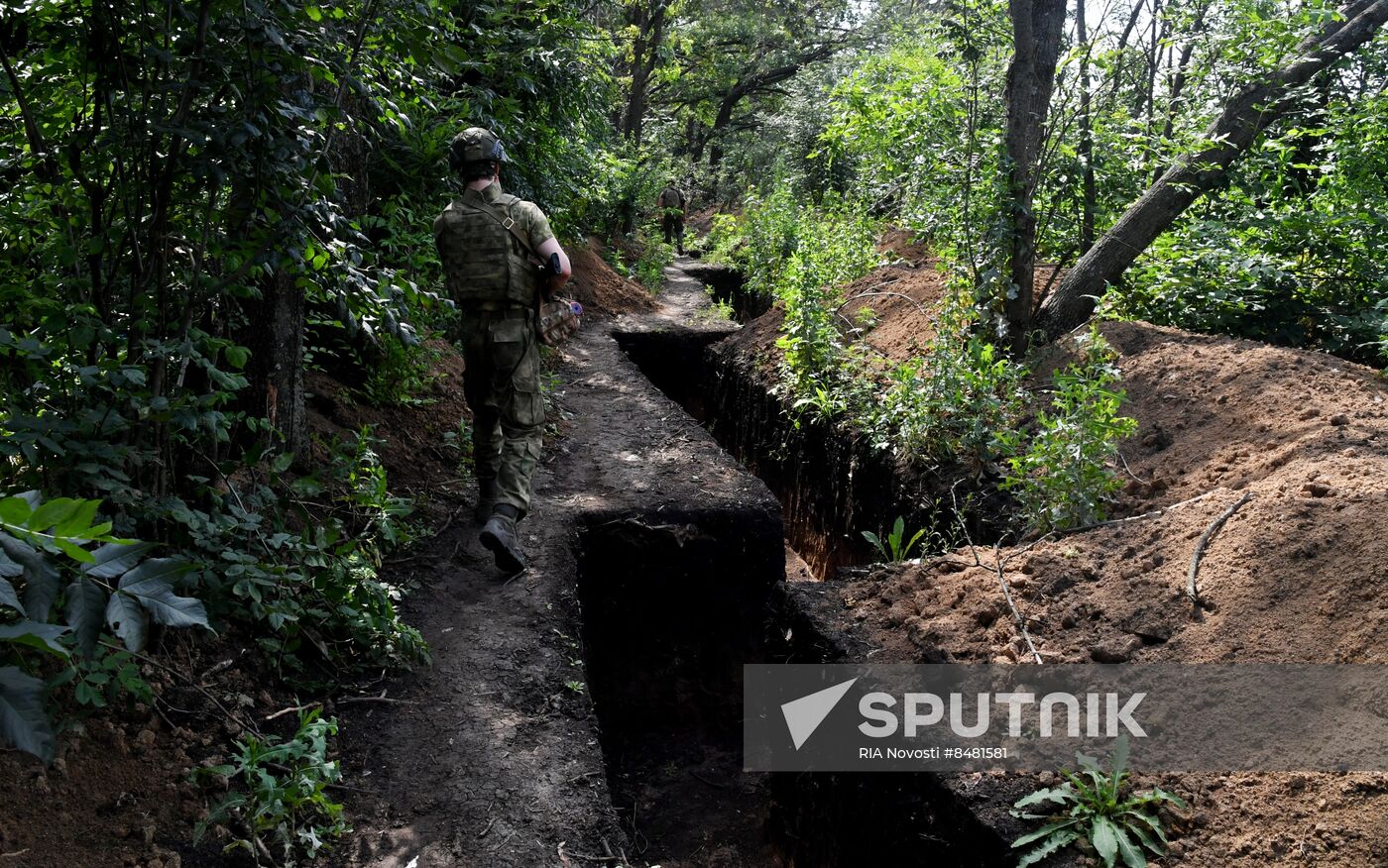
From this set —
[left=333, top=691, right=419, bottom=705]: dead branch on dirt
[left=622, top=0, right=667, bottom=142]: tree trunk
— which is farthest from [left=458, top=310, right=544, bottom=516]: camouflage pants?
[left=622, top=0, right=667, bottom=142]: tree trunk

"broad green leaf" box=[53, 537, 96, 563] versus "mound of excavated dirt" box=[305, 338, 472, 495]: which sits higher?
"broad green leaf" box=[53, 537, 96, 563]

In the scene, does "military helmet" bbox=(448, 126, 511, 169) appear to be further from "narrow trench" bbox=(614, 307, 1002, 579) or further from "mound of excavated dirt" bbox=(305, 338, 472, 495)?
"narrow trench" bbox=(614, 307, 1002, 579)

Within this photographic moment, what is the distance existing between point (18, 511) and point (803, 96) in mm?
22223

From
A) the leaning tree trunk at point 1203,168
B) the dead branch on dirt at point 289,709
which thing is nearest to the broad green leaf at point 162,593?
the dead branch on dirt at point 289,709

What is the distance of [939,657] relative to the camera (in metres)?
3.66

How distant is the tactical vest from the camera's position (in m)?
4.71

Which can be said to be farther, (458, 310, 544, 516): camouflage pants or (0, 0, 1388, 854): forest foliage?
(458, 310, 544, 516): camouflage pants

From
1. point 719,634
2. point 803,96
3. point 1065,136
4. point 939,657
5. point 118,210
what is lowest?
point 719,634

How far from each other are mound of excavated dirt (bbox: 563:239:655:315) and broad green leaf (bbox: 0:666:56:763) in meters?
10.9

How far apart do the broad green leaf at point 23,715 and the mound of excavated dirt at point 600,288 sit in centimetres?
1090

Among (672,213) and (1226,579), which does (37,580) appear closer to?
(1226,579)

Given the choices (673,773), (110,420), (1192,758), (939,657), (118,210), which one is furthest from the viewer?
(673,773)

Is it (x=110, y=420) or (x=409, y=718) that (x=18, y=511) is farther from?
(x=409, y=718)

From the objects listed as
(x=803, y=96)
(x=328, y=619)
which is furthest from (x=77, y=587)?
(x=803, y=96)
